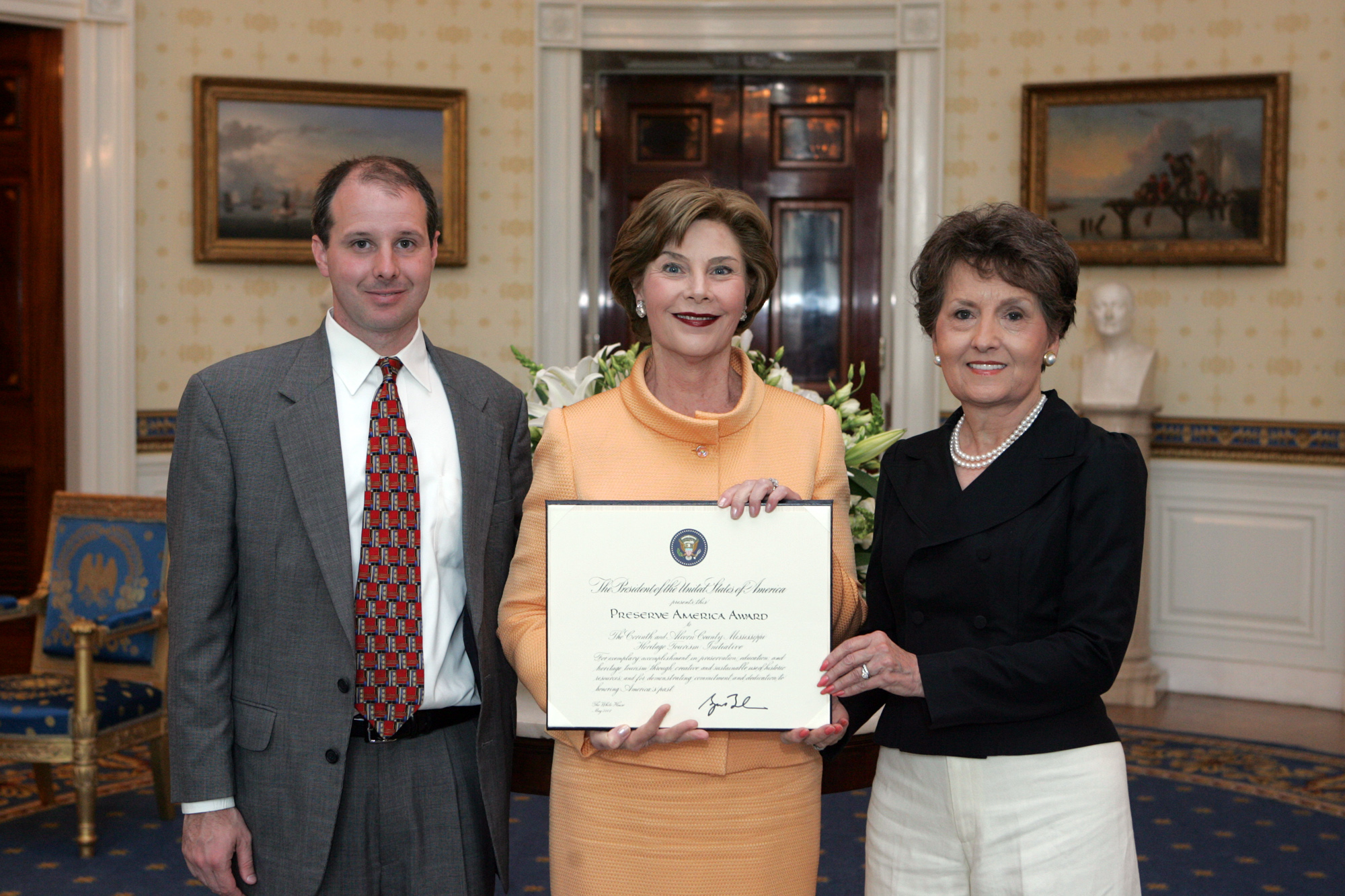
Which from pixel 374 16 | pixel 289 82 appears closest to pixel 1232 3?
pixel 374 16

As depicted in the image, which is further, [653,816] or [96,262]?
Answer: [96,262]

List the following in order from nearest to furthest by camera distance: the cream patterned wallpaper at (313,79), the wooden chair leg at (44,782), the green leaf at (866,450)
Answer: the green leaf at (866,450)
the wooden chair leg at (44,782)
the cream patterned wallpaper at (313,79)

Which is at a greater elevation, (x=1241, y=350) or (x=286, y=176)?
(x=286, y=176)

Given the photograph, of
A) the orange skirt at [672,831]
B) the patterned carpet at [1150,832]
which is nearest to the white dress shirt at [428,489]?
the orange skirt at [672,831]

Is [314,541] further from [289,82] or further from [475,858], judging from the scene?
[289,82]

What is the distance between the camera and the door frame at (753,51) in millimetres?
6496

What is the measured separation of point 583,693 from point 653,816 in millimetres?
243

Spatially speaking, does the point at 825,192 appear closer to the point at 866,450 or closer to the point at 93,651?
the point at 93,651

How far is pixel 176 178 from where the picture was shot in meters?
6.33

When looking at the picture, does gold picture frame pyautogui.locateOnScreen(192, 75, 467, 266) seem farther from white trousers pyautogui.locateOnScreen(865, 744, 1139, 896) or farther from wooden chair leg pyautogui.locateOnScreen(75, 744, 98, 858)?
white trousers pyautogui.locateOnScreen(865, 744, 1139, 896)

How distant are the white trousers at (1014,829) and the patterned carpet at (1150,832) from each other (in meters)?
2.05

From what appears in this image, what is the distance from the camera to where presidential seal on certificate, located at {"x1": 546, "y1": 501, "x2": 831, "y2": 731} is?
1.80 metres

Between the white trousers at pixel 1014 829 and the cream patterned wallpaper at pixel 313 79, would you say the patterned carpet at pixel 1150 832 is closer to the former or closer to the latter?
the white trousers at pixel 1014 829
